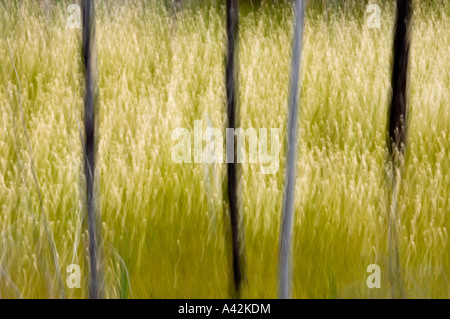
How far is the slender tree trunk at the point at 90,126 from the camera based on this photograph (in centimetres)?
211

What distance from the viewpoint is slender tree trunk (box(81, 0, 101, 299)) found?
83.0 inches

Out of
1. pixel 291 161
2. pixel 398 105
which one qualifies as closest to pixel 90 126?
pixel 291 161

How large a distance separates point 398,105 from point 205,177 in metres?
0.87

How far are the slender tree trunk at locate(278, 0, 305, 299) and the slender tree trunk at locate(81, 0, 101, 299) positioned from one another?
0.68 meters

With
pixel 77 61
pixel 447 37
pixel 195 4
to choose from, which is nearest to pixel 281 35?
pixel 195 4

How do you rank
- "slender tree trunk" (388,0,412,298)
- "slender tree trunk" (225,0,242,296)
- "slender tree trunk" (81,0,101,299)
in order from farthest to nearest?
"slender tree trunk" (388,0,412,298) → "slender tree trunk" (225,0,242,296) → "slender tree trunk" (81,0,101,299)

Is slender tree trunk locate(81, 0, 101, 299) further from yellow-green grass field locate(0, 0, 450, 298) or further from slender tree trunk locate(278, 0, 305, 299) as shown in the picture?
slender tree trunk locate(278, 0, 305, 299)

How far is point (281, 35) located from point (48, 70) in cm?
125

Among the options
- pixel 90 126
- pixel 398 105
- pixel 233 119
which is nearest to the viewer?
pixel 90 126

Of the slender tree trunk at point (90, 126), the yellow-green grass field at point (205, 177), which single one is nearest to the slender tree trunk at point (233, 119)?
the yellow-green grass field at point (205, 177)

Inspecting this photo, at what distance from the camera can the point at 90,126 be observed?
7.11 feet

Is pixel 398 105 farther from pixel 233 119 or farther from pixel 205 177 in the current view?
pixel 205 177

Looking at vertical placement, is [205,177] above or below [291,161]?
below

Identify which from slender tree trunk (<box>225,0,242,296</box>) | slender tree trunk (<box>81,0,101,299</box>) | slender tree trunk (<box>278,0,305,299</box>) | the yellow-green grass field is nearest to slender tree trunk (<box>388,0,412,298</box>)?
the yellow-green grass field
